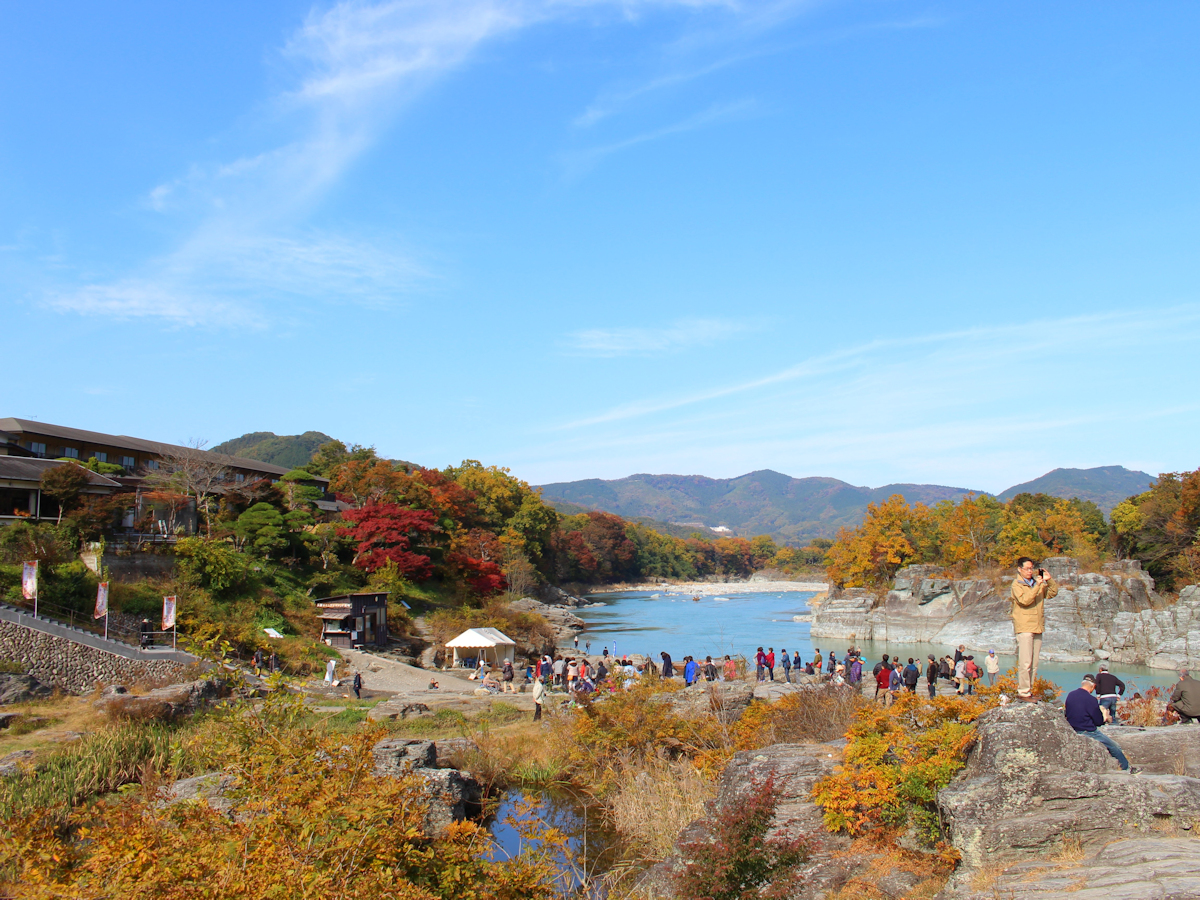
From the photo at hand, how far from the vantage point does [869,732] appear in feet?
38.5

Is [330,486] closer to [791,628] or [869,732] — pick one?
[791,628]

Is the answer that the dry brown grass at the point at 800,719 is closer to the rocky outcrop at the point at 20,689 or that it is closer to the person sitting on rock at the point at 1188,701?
the person sitting on rock at the point at 1188,701

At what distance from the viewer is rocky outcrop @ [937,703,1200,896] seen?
799cm

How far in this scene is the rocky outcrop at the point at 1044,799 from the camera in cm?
799

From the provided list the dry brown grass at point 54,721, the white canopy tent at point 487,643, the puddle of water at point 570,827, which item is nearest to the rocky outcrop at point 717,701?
the puddle of water at point 570,827

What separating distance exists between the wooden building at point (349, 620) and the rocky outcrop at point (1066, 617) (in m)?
36.4

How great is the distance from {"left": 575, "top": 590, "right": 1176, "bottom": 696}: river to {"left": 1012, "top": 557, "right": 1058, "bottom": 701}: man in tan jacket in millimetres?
25372

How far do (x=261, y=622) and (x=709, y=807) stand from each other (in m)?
27.6

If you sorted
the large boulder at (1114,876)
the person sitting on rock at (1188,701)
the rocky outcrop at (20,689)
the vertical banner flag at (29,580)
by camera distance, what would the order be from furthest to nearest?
1. the vertical banner flag at (29,580)
2. the rocky outcrop at (20,689)
3. the person sitting on rock at (1188,701)
4. the large boulder at (1114,876)

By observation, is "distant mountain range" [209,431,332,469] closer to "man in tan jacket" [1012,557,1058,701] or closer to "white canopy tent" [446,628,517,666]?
"white canopy tent" [446,628,517,666]

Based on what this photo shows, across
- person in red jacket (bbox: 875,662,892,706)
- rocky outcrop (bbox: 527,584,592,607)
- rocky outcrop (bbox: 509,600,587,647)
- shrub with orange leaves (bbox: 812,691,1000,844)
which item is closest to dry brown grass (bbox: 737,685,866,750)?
person in red jacket (bbox: 875,662,892,706)

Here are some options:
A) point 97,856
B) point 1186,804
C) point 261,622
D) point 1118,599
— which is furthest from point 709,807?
point 1118,599

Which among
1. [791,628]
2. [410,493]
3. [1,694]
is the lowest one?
[791,628]

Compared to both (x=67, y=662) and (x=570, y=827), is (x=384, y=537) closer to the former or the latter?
(x=67, y=662)
